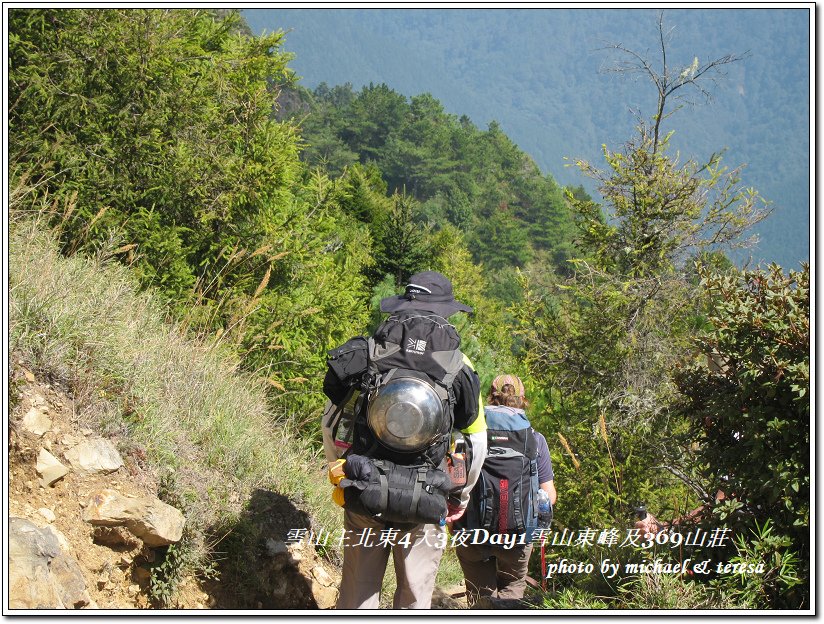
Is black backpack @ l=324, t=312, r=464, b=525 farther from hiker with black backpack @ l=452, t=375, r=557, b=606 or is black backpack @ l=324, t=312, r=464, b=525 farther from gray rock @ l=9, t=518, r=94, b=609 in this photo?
gray rock @ l=9, t=518, r=94, b=609

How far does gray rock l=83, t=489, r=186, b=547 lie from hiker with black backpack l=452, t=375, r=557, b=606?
4.91 ft

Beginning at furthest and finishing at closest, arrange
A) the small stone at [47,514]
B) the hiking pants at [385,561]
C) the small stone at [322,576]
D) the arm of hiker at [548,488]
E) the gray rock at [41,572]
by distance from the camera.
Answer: the small stone at [322,576], the arm of hiker at [548,488], the small stone at [47,514], the hiking pants at [385,561], the gray rock at [41,572]

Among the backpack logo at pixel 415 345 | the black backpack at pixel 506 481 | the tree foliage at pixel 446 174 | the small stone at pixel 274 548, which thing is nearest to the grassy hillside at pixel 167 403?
the small stone at pixel 274 548

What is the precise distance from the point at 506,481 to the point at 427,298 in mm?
1183

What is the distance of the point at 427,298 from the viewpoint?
11.1 ft

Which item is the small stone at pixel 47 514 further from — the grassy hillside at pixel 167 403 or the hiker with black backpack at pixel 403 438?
the hiker with black backpack at pixel 403 438

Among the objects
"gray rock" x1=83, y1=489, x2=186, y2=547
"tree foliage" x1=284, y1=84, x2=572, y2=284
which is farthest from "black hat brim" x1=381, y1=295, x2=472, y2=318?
"tree foliage" x1=284, y1=84, x2=572, y2=284

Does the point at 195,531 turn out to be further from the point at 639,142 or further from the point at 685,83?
the point at 685,83

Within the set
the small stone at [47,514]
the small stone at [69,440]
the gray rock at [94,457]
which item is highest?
the small stone at [69,440]

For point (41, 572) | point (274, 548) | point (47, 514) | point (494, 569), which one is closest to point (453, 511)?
point (494, 569)

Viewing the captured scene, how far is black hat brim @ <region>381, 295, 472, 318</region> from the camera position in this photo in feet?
11.0

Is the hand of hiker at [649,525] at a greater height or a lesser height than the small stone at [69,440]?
lesser

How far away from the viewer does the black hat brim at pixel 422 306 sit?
3352 millimetres

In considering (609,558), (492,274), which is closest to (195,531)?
(609,558)
